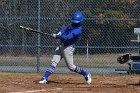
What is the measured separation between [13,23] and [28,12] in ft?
2.44

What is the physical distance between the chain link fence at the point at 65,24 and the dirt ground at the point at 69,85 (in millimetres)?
3202

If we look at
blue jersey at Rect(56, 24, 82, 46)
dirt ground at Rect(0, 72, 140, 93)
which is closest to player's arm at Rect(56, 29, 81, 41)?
blue jersey at Rect(56, 24, 82, 46)

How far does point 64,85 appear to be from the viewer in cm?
1215

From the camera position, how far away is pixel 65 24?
18000mm

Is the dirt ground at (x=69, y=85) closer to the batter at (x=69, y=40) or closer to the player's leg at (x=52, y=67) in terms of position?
the player's leg at (x=52, y=67)

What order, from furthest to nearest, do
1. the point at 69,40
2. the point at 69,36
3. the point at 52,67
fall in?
1. the point at 52,67
2. the point at 69,40
3. the point at 69,36

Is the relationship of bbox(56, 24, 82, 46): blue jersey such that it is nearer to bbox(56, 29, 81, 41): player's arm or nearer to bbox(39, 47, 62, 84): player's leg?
bbox(56, 29, 81, 41): player's arm

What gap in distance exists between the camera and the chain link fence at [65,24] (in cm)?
1770

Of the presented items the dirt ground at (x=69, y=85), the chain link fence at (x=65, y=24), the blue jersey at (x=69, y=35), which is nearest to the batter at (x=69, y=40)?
the blue jersey at (x=69, y=35)

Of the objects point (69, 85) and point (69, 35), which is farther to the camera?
point (69, 85)

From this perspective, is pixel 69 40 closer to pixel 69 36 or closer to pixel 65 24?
pixel 69 36

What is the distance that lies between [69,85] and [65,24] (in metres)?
6.12

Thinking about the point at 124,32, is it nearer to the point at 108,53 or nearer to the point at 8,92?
the point at 108,53

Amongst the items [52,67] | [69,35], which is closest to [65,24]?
[52,67]
